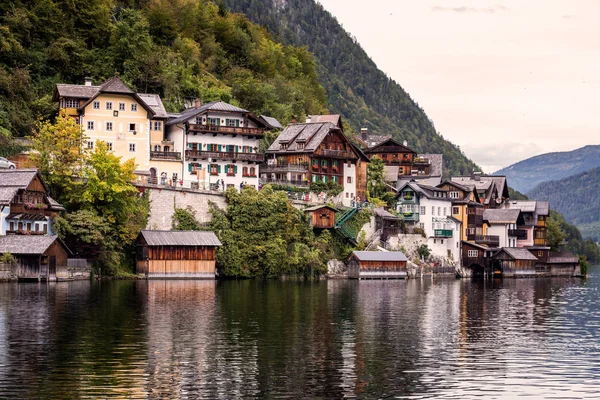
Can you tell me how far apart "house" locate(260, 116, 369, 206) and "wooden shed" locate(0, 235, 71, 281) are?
41.9m

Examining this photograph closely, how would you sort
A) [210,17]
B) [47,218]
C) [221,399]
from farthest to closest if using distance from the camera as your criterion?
[210,17]
[47,218]
[221,399]

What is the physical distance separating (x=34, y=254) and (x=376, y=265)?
4286 centimetres

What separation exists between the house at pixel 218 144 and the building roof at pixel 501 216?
41.4 meters

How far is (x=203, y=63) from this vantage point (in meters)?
149

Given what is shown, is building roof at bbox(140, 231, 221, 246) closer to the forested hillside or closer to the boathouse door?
the boathouse door

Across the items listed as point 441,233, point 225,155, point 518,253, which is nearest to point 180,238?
point 225,155

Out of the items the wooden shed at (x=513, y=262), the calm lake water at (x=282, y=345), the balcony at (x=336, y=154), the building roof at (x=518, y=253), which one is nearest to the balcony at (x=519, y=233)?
the building roof at (x=518, y=253)

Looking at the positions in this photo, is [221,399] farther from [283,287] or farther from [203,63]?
[203,63]

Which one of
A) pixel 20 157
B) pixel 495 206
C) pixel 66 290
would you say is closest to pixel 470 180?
pixel 495 206

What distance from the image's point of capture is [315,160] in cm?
11975

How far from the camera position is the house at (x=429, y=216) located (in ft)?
409

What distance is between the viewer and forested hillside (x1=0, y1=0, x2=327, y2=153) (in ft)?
363

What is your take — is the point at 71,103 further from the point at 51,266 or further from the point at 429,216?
the point at 429,216

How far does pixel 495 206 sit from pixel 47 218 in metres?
85.6
